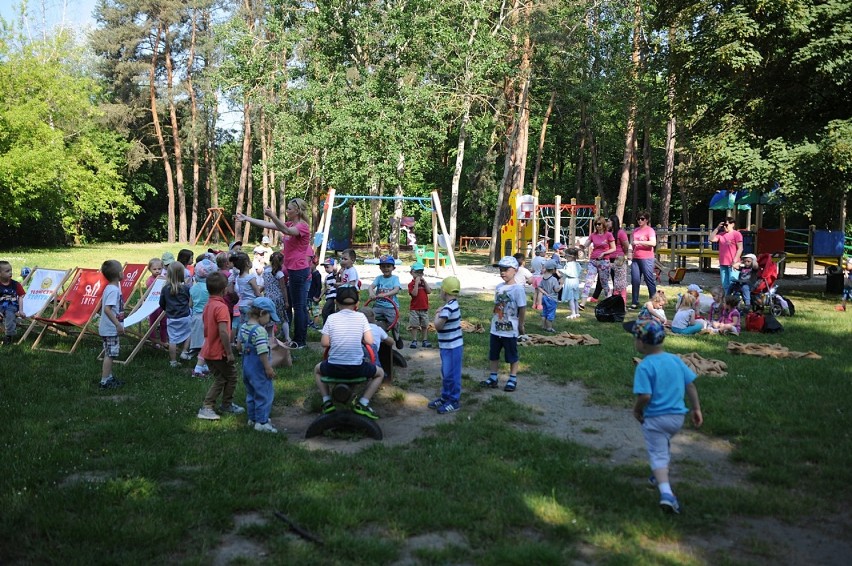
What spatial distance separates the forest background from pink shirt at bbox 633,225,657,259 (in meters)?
4.64

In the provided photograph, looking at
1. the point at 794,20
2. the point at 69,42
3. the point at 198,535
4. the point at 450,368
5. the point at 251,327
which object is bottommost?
the point at 198,535

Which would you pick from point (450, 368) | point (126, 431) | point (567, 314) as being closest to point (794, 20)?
point (567, 314)

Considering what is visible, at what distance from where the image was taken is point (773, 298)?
46.8 ft

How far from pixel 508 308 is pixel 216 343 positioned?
316 centimetres

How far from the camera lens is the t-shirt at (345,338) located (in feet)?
21.4

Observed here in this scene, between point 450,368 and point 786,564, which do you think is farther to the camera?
point 450,368

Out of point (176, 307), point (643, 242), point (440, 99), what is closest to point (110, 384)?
point (176, 307)

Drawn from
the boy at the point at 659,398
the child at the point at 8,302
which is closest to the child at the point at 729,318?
the boy at the point at 659,398

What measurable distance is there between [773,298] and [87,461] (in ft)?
42.1

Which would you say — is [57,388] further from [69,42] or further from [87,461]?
[69,42]

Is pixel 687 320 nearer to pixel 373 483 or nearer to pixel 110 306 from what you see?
pixel 373 483

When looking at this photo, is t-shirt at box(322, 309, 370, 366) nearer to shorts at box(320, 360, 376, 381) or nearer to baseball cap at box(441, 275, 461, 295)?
shorts at box(320, 360, 376, 381)

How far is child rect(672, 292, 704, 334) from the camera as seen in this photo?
12.1m

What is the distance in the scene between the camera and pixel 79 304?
10.6 metres
